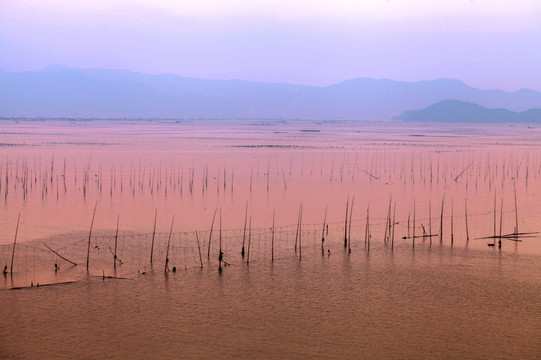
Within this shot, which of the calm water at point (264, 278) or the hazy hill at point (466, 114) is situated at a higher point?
the hazy hill at point (466, 114)

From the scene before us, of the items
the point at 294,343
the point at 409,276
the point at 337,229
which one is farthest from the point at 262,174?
the point at 294,343

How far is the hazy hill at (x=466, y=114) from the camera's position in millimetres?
141562

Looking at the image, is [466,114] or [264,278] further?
[466,114]

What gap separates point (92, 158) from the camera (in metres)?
25.1

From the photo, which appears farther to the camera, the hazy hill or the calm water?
the hazy hill

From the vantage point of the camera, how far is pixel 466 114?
486ft

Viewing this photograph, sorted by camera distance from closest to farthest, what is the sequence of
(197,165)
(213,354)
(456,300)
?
1. (213,354)
2. (456,300)
3. (197,165)

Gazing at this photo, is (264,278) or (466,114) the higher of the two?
(466,114)

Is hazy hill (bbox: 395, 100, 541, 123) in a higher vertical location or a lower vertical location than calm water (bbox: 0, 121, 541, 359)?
higher

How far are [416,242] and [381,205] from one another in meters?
4.15

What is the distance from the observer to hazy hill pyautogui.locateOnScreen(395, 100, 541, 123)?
464ft

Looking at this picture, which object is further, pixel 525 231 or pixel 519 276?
pixel 525 231

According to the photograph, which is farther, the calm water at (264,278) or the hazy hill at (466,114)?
the hazy hill at (466,114)

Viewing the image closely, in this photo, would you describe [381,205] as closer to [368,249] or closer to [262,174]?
[368,249]
